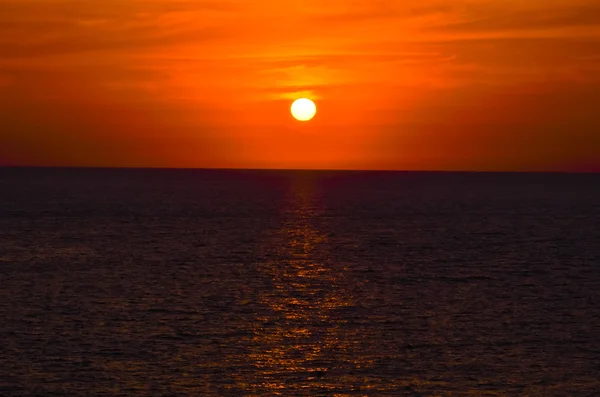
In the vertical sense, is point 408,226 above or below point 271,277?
above

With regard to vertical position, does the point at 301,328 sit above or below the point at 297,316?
below

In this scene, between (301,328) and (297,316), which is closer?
(301,328)

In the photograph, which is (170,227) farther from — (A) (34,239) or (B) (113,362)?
(B) (113,362)

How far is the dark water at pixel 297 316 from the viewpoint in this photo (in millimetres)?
38281

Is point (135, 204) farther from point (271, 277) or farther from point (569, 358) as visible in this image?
point (569, 358)

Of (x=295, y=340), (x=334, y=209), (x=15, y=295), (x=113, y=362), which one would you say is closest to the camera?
(x=113, y=362)

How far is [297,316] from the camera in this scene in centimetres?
5281

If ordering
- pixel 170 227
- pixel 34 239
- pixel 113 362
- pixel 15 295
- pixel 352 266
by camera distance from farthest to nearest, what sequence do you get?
pixel 170 227 → pixel 34 239 → pixel 352 266 → pixel 15 295 → pixel 113 362

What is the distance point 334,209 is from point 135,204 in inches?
1686

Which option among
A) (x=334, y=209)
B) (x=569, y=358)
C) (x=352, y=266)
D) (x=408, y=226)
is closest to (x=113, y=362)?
(x=569, y=358)

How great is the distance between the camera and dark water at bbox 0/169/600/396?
126 ft

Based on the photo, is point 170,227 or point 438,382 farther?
point 170,227

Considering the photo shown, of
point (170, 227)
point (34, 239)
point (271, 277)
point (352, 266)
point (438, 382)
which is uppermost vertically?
point (170, 227)

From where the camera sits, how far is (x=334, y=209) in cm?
18788
